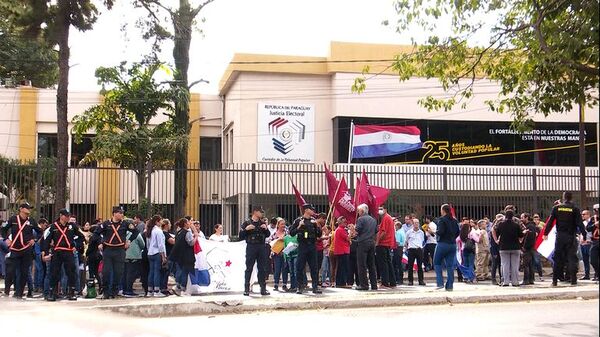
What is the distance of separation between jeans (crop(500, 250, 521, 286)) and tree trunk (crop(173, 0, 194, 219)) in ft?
33.8

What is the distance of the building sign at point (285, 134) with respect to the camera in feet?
103

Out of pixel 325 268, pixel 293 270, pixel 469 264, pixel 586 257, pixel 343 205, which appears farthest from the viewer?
pixel 343 205

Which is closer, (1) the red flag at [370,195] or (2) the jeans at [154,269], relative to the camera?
(2) the jeans at [154,269]

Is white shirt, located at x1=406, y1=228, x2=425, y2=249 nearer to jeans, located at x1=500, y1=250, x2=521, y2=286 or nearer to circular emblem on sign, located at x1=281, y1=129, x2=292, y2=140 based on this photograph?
jeans, located at x1=500, y1=250, x2=521, y2=286

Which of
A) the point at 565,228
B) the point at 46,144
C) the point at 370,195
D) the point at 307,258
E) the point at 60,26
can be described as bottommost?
the point at 307,258

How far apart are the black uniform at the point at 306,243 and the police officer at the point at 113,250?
335 centimetres

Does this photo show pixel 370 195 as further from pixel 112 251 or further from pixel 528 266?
pixel 112 251

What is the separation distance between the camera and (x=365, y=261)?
14266 millimetres

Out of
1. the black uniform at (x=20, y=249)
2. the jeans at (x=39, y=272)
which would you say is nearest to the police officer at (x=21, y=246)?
the black uniform at (x=20, y=249)

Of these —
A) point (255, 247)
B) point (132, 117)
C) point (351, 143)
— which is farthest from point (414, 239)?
point (351, 143)

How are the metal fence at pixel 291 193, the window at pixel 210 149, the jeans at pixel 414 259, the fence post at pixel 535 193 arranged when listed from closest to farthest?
the jeans at pixel 414 259 → the metal fence at pixel 291 193 → the fence post at pixel 535 193 → the window at pixel 210 149

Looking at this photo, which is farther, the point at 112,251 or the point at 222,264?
the point at 222,264

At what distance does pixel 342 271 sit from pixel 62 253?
6.04 metres

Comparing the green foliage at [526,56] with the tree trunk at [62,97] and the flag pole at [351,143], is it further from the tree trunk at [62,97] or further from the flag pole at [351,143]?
the flag pole at [351,143]
